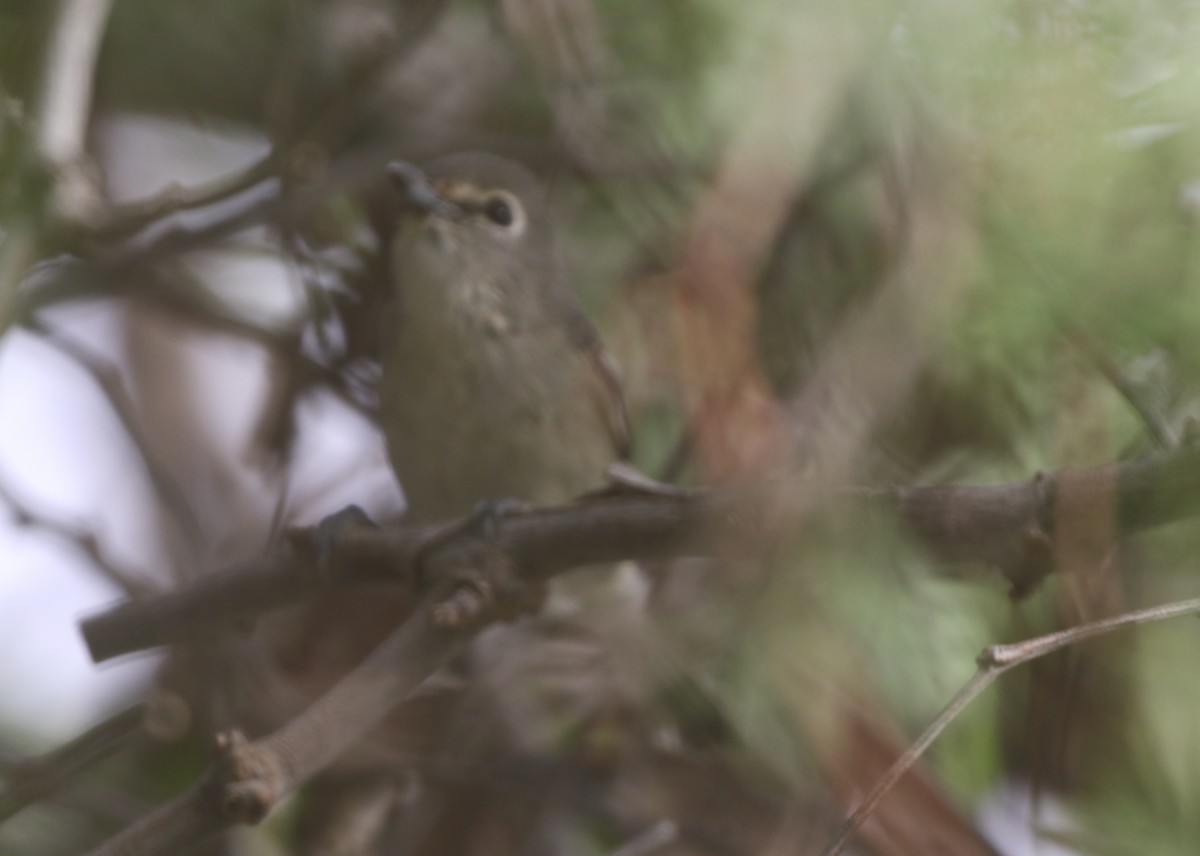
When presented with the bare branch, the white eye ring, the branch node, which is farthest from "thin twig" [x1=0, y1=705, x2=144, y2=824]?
the white eye ring

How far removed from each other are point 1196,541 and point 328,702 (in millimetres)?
→ 1058

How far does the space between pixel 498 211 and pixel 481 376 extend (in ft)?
1.59

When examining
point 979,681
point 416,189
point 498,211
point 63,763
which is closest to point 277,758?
point 63,763

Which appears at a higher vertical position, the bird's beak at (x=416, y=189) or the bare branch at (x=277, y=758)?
the bird's beak at (x=416, y=189)

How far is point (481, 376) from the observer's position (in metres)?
3.26

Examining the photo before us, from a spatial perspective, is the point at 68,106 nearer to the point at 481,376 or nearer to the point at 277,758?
the point at 277,758

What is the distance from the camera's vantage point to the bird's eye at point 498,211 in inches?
138

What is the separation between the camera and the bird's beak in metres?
3.30

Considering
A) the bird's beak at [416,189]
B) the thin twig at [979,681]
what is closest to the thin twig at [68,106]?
the bird's beak at [416,189]

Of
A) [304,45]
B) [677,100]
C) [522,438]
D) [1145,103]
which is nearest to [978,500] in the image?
[1145,103]

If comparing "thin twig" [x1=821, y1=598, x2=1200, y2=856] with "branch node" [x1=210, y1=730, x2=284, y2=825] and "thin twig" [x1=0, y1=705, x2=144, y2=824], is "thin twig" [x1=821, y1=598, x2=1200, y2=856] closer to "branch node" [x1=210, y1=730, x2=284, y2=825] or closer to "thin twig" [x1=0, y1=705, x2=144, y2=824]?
"branch node" [x1=210, y1=730, x2=284, y2=825]

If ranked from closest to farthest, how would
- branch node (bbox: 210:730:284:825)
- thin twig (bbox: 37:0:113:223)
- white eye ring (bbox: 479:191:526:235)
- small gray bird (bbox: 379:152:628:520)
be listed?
branch node (bbox: 210:730:284:825), thin twig (bbox: 37:0:113:223), small gray bird (bbox: 379:152:628:520), white eye ring (bbox: 479:191:526:235)

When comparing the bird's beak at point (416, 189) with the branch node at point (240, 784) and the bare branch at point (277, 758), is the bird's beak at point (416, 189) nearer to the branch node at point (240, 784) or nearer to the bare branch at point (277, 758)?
the bare branch at point (277, 758)

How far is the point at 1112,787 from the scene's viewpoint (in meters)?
2.08
